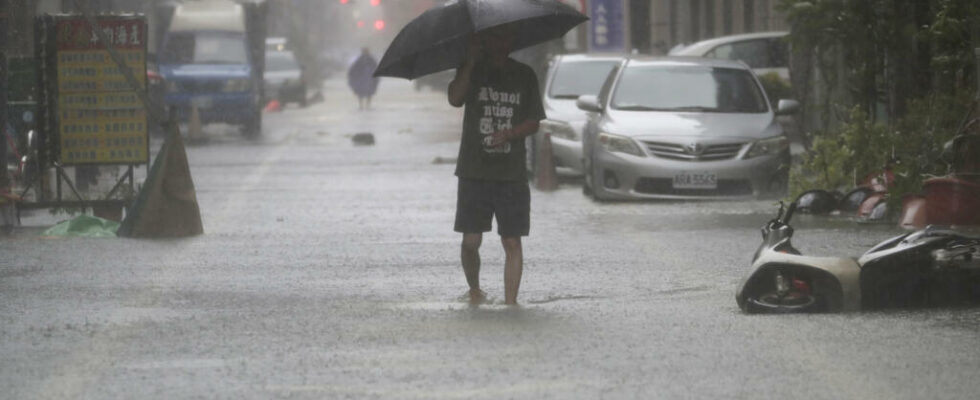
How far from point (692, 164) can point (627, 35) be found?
36.9 metres

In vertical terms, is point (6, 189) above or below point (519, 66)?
below

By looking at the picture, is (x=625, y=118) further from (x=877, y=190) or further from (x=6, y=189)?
(x=6, y=189)

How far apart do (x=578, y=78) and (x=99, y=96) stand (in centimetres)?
829

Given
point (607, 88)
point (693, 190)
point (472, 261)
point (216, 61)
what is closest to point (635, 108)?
point (607, 88)

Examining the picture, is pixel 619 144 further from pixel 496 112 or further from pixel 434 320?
pixel 434 320

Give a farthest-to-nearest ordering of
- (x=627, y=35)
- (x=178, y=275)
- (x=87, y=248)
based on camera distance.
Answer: (x=627, y=35) → (x=87, y=248) → (x=178, y=275)

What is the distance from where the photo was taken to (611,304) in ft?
32.1

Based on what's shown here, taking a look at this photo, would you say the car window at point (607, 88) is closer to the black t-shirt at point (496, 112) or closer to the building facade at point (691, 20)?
the black t-shirt at point (496, 112)

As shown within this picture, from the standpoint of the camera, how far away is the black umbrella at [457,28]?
31.5ft

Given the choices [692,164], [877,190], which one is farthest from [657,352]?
[692,164]

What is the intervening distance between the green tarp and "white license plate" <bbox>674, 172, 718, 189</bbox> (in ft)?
17.7

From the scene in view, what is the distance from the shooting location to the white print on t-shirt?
966 centimetres

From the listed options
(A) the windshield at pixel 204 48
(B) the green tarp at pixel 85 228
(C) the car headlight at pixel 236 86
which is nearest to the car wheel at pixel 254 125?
(C) the car headlight at pixel 236 86

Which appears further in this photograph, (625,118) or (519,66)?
(625,118)
